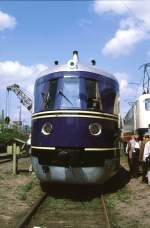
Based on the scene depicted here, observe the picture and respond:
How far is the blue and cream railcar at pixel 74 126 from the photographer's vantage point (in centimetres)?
1155

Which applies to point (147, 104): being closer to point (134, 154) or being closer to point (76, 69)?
point (134, 154)

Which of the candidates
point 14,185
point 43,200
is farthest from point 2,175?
point 43,200

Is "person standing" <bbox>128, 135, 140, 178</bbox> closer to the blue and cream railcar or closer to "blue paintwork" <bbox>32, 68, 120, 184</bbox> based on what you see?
"blue paintwork" <bbox>32, 68, 120, 184</bbox>

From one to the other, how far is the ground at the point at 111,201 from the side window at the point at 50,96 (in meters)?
2.35

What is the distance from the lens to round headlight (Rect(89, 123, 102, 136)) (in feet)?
38.6

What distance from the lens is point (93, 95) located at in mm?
12164

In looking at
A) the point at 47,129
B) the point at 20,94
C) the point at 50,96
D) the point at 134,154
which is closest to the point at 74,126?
the point at 47,129

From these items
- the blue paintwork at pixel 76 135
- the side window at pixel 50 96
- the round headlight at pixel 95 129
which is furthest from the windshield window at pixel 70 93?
the round headlight at pixel 95 129

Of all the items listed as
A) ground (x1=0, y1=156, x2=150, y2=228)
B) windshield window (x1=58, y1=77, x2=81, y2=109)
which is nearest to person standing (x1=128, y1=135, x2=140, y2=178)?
ground (x1=0, y1=156, x2=150, y2=228)

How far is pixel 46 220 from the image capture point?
9.72 m

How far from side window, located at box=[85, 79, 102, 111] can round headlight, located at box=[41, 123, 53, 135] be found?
40.8 inches

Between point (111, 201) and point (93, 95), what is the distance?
2624 mm

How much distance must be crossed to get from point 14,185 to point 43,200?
2932 mm

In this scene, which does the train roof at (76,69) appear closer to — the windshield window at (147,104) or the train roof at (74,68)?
the train roof at (74,68)
